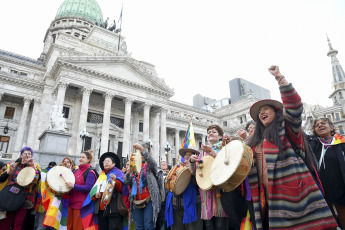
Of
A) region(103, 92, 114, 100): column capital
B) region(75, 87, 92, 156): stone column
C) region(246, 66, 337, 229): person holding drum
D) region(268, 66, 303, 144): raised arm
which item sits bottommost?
region(246, 66, 337, 229): person holding drum

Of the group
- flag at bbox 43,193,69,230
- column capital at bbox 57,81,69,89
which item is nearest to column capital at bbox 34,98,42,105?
column capital at bbox 57,81,69,89

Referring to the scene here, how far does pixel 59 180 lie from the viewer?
5254mm

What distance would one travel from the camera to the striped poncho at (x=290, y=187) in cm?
233

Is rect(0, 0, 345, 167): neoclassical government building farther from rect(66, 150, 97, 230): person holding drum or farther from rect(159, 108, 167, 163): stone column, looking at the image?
rect(66, 150, 97, 230): person holding drum

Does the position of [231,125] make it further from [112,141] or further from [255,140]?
[255,140]

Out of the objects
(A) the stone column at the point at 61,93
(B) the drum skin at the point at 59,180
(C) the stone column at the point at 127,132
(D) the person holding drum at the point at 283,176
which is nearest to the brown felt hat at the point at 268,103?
(D) the person holding drum at the point at 283,176

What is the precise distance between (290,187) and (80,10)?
63.2 m

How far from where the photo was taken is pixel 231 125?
4788 centimetres

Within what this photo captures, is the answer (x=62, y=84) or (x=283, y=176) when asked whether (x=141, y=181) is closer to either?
(x=283, y=176)

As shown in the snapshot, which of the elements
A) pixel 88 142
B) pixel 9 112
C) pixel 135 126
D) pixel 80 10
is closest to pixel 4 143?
pixel 9 112

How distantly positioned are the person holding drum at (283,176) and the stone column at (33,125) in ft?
90.1

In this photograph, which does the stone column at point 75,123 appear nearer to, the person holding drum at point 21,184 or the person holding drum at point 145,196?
the person holding drum at point 21,184

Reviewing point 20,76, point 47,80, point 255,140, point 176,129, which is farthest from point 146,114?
point 255,140

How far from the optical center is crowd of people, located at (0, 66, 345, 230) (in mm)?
2510
